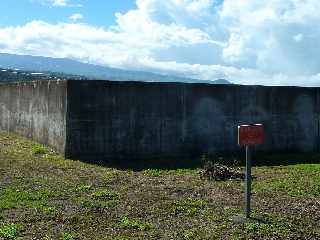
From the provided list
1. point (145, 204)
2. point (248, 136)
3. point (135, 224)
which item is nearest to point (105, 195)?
point (145, 204)

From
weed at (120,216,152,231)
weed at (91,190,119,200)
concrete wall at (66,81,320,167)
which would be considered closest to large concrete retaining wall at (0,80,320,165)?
concrete wall at (66,81,320,167)

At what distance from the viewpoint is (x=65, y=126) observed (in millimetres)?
17250

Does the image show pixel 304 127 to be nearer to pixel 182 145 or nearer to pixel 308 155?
pixel 308 155

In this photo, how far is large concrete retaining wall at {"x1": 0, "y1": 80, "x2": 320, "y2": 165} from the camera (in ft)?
56.5

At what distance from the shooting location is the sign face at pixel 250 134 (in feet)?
30.8

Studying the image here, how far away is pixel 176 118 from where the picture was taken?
1841 centimetres

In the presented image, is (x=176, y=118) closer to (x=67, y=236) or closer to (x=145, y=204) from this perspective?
(x=145, y=204)

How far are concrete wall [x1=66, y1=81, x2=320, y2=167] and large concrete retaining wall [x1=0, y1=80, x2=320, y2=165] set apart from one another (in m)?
0.03

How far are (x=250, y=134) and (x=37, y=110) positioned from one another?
13493 millimetres

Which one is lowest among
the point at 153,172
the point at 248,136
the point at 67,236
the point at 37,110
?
the point at 67,236

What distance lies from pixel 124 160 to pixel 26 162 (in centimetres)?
306

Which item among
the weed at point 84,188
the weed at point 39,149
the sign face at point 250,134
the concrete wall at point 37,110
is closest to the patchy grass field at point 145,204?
the weed at point 84,188

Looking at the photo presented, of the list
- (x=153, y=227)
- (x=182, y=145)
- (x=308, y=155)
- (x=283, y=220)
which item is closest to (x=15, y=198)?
(x=153, y=227)

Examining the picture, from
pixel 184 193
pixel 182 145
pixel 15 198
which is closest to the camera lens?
pixel 15 198
